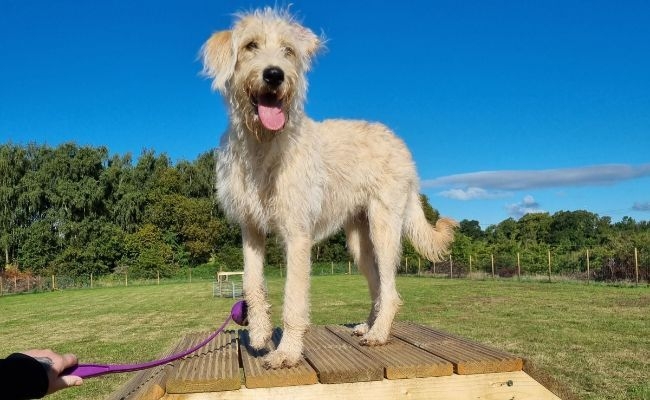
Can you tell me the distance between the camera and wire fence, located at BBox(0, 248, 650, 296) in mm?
30516

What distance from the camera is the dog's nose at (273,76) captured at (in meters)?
3.87

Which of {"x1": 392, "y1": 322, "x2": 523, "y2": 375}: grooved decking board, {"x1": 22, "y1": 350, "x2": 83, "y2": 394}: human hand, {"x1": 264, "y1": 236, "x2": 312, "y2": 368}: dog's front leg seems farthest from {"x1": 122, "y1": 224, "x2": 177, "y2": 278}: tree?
{"x1": 22, "y1": 350, "x2": 83, "y2": 394}: human hand

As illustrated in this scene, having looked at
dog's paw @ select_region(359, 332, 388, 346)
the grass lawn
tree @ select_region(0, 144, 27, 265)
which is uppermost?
tree @ select_region(0, 144, 27, 265)

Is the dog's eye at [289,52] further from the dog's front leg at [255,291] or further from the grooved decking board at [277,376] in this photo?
the grooved decking board at [277,376]

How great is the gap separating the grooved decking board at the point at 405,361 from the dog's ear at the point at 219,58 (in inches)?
93.9


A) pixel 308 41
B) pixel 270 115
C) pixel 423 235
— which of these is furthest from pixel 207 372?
pixel 423 235

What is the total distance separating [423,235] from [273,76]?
3.02 meters

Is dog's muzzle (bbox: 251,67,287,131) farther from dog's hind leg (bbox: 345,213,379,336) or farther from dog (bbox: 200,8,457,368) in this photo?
dog's hind leg (bbox: 345,213,379,336)

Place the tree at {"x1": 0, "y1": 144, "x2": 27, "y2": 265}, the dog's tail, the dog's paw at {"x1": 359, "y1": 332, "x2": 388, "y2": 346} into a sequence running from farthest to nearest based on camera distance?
the tree at {"x1": 0, "y1": 144, "x2": 27, "y2": 265} → the dog's tail → the dog's paw at {"x1": 359, "y1": 332, "x2": 388, "y2": 346}

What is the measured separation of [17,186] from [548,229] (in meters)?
60.8

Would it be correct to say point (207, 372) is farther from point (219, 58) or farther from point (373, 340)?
point (219, 58)

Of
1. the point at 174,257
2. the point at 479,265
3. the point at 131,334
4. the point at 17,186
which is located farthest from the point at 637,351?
the point at 17,186

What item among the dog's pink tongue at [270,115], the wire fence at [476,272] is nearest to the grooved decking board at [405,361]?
the dog's pink tongue at [270,115]

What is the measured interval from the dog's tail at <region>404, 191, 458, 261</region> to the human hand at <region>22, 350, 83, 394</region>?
4.07 m
